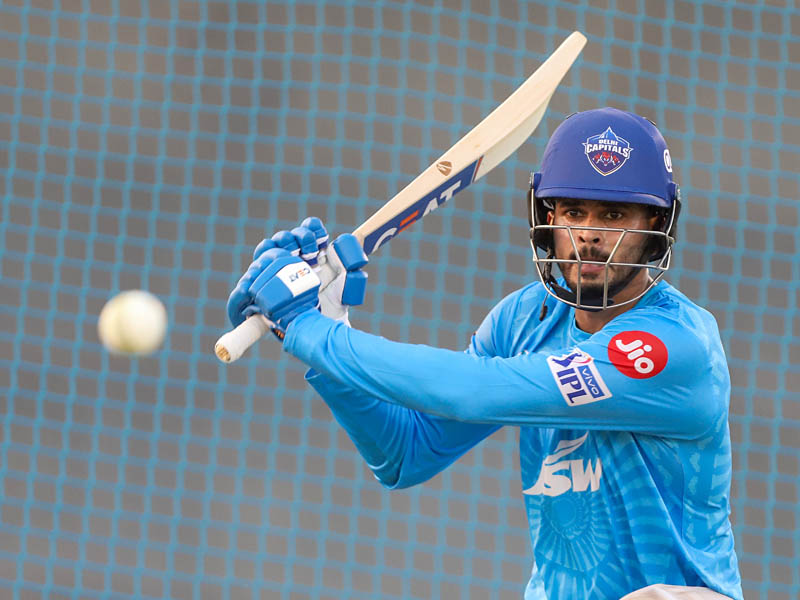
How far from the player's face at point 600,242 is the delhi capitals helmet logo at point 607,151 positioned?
0.21ft

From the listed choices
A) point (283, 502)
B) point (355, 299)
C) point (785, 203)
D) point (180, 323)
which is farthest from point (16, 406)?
point (355, 299)

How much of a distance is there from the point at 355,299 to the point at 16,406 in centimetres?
521

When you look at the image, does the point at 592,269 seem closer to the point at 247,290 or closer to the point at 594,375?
the point at 594,375

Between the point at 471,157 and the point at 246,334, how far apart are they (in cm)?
64

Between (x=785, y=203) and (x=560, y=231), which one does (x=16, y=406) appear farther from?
(x=560, y=231)

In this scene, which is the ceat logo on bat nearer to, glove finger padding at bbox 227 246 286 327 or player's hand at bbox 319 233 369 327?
player's hand at bbox 319 233 369 327

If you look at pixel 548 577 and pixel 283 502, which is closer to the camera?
pixel 548 577

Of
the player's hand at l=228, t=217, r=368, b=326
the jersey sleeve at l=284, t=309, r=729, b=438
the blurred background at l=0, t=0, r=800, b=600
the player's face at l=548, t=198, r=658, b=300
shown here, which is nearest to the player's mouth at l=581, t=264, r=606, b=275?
the player's face at l=548, t=198, r=658, b=300

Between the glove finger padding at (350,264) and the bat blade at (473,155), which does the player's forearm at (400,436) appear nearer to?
the glove finger padding at (350,264)

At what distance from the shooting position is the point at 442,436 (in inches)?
Answer: 86.7

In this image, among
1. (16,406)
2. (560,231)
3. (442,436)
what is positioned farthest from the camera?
(16,406)

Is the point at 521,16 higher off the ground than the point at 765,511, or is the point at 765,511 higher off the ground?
the point at 521,16

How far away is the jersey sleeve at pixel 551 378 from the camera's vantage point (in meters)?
1.82

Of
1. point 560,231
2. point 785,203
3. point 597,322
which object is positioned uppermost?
point 785,203
